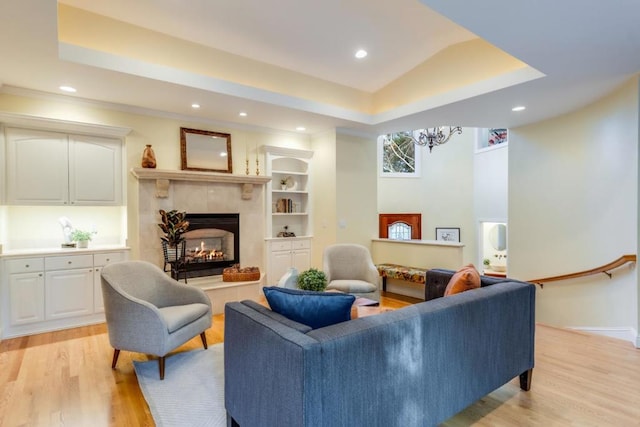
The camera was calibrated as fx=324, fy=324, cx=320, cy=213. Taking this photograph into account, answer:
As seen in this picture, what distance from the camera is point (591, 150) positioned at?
4094 mm

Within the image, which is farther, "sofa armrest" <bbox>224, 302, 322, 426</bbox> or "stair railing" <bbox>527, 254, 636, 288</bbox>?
"stair railing" <bbox>527, 254, 636, 288</bbox>

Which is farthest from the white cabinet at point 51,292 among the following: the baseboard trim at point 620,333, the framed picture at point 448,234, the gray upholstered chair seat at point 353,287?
the framed picture at point 448,234

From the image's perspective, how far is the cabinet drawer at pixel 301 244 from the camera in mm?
5680

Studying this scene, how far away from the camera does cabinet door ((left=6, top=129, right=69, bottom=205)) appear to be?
3.60 metres

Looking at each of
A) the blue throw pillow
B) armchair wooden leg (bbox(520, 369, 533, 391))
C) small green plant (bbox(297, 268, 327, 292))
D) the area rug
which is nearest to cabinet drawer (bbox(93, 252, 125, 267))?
the area rug

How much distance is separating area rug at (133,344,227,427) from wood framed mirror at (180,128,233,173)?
8.94 ft

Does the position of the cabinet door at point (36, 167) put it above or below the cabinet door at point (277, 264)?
above

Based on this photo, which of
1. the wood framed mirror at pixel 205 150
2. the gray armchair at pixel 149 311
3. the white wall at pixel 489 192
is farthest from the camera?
the white wall at pixel 489 192

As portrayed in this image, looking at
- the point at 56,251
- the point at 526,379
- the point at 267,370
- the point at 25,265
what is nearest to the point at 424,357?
the point at 267,370

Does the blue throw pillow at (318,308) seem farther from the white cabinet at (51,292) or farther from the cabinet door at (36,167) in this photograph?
the cabinet door at (36,167)

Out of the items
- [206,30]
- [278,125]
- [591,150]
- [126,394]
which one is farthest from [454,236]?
[126,394]

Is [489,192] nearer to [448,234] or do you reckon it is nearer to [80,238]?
[448,234]

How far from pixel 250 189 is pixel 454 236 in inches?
256

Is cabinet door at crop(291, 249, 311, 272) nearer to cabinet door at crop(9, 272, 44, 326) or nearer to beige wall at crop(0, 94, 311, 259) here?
beige wall at crop(0, 94, 311, 259)
